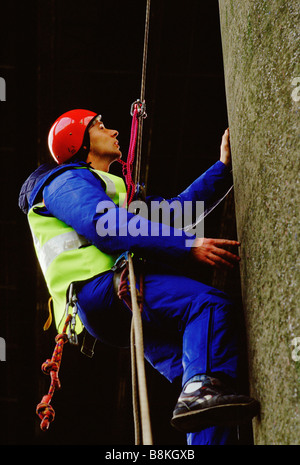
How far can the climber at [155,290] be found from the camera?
2014 millimetres

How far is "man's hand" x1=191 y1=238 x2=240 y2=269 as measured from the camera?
7.62 feet

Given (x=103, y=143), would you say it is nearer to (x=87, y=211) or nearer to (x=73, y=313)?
(x=87, y=211)

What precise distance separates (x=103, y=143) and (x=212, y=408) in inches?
79.9

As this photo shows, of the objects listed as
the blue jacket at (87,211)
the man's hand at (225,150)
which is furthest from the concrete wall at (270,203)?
the man's hand at (225,150)

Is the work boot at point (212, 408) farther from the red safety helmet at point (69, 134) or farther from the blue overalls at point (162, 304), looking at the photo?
the red safety helmet at point (69, 134)

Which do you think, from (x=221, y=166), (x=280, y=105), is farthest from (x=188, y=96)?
(x=280, y=105)

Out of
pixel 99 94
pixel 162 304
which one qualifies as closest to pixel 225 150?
pixel 162 304

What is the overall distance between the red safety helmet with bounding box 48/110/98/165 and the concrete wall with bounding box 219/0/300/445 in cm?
130

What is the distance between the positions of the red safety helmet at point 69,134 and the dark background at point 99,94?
291 centimetres

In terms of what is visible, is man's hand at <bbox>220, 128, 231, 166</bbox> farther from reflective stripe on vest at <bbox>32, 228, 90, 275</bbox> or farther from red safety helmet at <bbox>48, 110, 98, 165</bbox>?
reflective stripe on vest at <bbox>32, 228, 90, 275</bbox>

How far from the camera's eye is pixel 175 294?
7.82 feet

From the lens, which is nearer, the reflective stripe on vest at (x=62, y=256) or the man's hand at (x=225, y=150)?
the reflective stripe on vest at (x=62, y=256)

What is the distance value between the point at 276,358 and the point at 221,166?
80.8 inches
